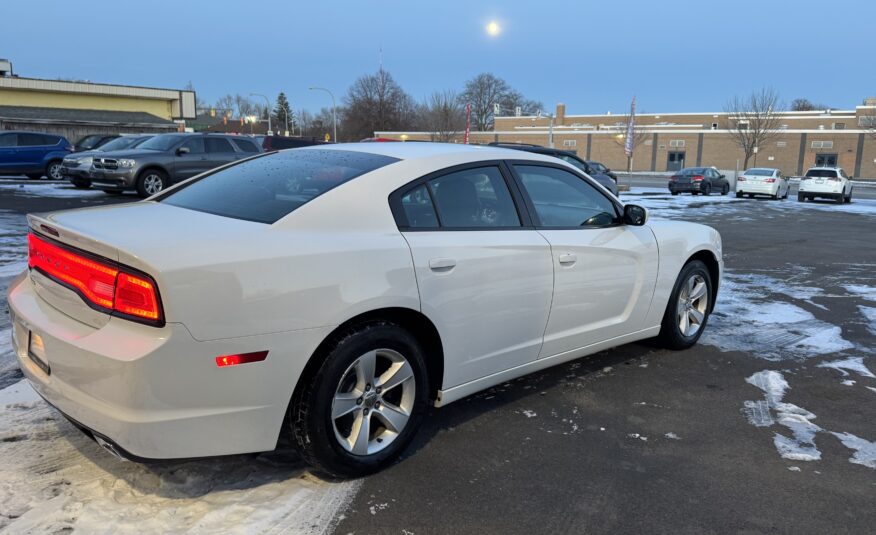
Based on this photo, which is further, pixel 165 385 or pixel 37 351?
pixel 37 351

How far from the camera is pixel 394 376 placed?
10.0 feet

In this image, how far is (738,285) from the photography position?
7906 mm

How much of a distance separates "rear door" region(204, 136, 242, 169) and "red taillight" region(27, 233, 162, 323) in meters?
13.3

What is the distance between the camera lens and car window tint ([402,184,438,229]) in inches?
126

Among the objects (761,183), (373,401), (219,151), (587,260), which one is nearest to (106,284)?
(373,401)

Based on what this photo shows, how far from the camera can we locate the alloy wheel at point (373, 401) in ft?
9.52

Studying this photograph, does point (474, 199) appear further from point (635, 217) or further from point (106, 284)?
point (106, 284)

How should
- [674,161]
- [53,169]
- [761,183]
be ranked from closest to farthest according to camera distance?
[53,169]
[761,183]
[674,161]

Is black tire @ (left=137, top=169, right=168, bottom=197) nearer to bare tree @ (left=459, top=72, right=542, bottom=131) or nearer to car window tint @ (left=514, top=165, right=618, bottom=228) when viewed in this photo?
car window tint @ (left=514, top=165, right=618, bottom=228)

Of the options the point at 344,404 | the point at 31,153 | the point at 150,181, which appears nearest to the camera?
the point at 344,404

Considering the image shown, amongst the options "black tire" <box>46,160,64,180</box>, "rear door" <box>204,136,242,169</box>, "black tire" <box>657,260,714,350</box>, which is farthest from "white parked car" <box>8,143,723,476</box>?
"black tire" <box>46,160,64,180</box>

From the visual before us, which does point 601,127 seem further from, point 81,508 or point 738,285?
point 81,508

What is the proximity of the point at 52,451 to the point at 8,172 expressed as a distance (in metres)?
20.7

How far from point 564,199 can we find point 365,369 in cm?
212
